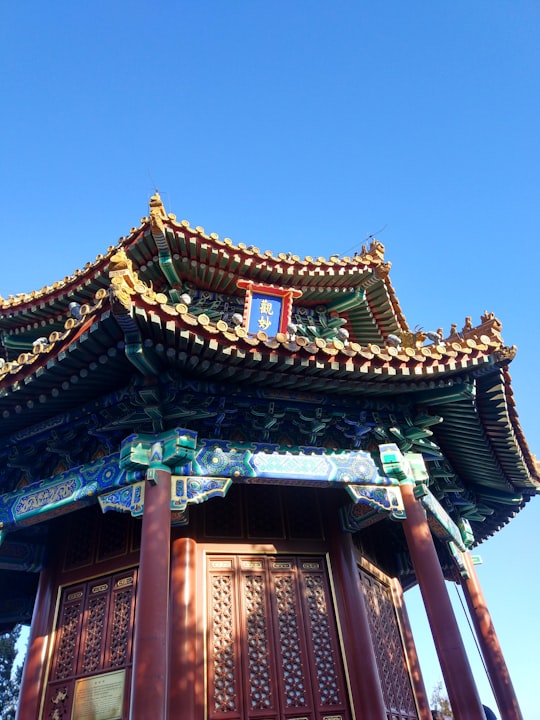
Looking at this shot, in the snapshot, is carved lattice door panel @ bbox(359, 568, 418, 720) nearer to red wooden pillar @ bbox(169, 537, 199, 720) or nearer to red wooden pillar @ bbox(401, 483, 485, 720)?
red wooden pillar @ bbox(401, 483, 485, 720)

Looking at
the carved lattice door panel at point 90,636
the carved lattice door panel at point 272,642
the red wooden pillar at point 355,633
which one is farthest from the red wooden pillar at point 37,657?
the red wooden pillar at point 355,633

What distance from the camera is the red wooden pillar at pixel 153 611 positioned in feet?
16.3

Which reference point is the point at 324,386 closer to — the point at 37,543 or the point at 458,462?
the point at 458,462

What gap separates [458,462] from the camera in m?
9.37

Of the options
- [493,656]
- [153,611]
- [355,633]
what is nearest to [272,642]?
[355,633]

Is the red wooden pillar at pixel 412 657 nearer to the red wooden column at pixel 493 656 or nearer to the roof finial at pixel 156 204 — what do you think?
the red wooden column at pixel 493 656

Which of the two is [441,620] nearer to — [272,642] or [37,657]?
[272,642]

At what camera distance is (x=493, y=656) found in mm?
8859

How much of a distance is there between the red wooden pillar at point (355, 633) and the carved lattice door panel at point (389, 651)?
1.36 ft

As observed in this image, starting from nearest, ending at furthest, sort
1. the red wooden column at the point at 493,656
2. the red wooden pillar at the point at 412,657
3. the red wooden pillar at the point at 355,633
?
the red wooden pillar at the point at 355,633 < the red wooden pillar at the point at 412,657 < the red wooden column at the point at 493,656

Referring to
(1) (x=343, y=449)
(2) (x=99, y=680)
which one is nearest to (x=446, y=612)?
(1) (x=343, y=449)

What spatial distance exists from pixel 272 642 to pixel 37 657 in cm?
322

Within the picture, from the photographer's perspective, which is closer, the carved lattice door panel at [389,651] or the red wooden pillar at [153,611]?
the red wooden pillar at [153,611]

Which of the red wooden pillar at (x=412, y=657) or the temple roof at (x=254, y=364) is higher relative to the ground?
the temple roof at (x=254, y=364)
